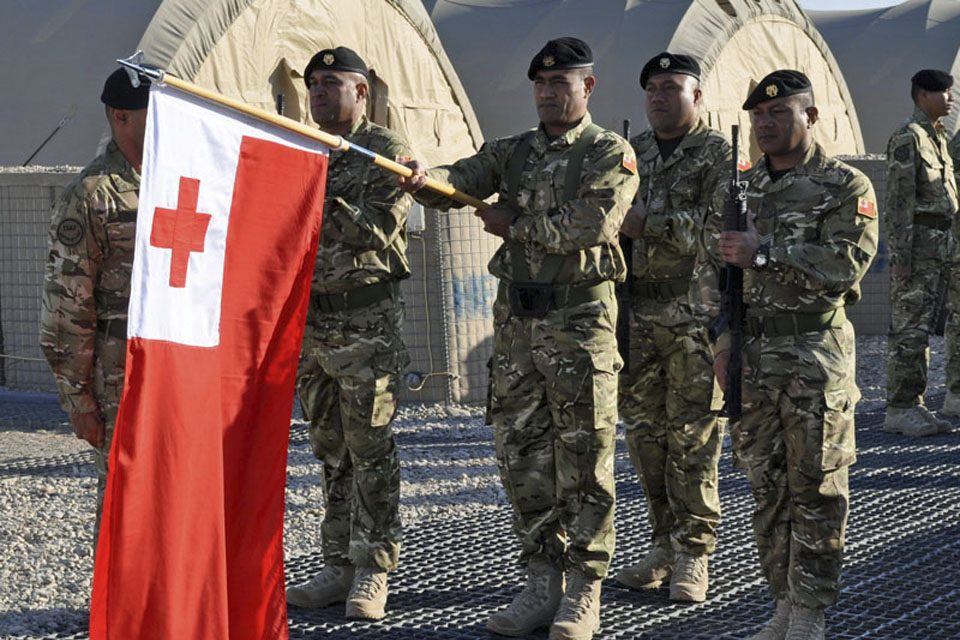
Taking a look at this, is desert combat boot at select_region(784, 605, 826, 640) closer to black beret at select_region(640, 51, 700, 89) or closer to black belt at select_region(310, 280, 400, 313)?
black belt at select_region(310, 280, 400, 313)

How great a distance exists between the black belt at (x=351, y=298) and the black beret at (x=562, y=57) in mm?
1036

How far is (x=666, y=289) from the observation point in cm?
551

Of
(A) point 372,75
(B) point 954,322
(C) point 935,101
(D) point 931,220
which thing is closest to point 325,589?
(D) point 931,220

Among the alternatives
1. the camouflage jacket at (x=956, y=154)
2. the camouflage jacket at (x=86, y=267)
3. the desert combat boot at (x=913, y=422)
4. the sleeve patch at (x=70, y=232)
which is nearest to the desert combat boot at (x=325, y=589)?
the camouflage jacket at (x=86, y=267)

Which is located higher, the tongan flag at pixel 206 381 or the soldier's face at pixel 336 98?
the soldier's face at pixel 336 98

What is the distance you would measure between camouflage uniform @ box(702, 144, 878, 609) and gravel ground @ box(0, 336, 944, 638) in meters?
2.46

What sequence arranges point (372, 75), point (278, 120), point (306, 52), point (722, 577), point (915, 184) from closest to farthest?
point (278, 120) < point (722, 577) < point (915, 184) < point (306, 52) < point (372, 75)

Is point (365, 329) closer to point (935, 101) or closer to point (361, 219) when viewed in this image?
point (361, 219)

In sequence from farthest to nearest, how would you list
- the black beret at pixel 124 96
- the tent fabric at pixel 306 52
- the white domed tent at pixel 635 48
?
1. the white domed tent at pixel 635 48
2. the tent fabric at pixel 306 52
3. the black beret at pixel 124 96

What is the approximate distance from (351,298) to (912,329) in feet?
16.7

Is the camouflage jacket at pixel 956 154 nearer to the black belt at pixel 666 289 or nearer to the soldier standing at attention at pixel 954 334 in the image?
the soldier standing at attention at pixel 954 334

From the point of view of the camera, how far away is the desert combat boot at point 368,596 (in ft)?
16.7

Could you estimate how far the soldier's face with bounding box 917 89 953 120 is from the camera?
8.80 m

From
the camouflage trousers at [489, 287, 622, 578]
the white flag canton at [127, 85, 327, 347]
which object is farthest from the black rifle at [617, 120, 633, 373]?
the white flag canton at [127, 85, 327, 347]
